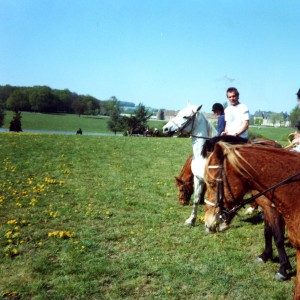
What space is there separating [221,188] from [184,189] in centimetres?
598

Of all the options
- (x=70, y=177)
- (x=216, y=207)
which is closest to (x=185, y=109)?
(x=216, y=207)

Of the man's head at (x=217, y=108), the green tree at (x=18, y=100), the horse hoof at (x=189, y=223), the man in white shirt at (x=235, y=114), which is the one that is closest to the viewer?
the man in white shirt at (x=235, y=114)

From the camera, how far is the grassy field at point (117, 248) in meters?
4.95

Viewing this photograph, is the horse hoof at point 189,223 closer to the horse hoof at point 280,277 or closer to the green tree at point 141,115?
the horse hoof at point 280,277

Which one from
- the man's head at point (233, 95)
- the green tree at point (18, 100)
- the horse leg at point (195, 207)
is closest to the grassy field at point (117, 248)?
the horse leg at point (195, 207)

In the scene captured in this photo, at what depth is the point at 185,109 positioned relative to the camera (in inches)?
309

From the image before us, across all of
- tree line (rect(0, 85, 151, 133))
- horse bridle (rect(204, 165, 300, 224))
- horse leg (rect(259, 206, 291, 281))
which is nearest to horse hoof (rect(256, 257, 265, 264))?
horse leg (rect(259, 206, 291, 281))

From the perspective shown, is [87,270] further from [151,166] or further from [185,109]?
[151,166]

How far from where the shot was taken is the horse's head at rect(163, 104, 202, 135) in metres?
7.75

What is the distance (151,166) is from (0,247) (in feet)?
38.7

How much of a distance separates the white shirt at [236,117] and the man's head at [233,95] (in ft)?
0.41

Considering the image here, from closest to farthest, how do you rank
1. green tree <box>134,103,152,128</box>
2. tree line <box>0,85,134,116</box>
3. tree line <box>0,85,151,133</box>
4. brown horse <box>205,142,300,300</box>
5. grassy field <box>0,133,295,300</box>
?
brown horse <box>205,142,300,300</box> → grassy field <box>0,133,295,300</box> → green tree <box>134,103,152,128</box> → tree line <box>0,85,151,133</box> → tree line <box>0,85,134,116</box>

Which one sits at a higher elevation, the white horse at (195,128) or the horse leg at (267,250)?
the white horse at (195,128)

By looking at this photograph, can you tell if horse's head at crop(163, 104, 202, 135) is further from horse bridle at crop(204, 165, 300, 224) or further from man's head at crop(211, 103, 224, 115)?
horse bridle at crop(204, 165, 300, 224)
